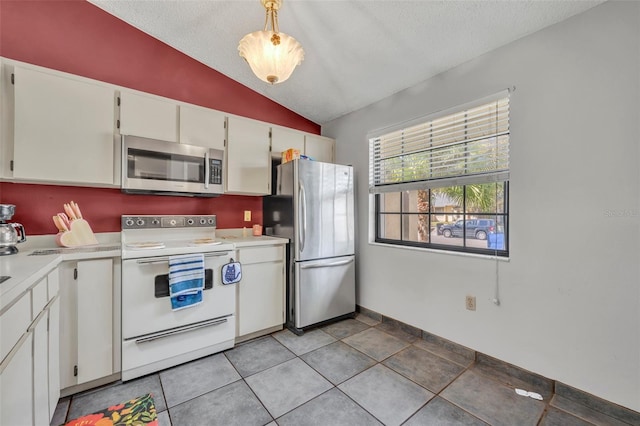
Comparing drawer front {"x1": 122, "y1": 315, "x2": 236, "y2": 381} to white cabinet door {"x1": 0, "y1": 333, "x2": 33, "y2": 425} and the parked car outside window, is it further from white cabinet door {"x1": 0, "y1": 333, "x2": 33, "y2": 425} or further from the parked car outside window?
the parked car outside window

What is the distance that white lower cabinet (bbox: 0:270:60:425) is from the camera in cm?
91

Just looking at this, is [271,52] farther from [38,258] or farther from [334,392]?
[334,392]

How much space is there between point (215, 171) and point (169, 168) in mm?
378

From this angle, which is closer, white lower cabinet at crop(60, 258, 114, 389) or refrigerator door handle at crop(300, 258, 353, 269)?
white lower cabinet at crop(60, 258, 114, 389)

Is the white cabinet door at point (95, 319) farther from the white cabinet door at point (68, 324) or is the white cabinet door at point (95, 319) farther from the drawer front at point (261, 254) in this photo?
the drawer front at point (261, 254)

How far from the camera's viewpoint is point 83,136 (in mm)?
1946

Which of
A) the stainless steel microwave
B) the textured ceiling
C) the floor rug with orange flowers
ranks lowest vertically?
the floor rug with orange flowers

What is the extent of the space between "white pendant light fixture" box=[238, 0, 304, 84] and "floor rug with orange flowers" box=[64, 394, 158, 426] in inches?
80.2

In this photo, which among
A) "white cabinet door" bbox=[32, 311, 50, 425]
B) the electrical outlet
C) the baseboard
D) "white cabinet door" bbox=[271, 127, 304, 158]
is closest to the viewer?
"white cabinet door" bbox=[32, 311, 50, 425]

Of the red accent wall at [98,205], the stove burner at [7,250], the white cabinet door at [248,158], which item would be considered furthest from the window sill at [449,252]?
the stove burner at [7,250]

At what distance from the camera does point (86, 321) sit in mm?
1737

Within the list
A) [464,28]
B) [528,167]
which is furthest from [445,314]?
[464,28]

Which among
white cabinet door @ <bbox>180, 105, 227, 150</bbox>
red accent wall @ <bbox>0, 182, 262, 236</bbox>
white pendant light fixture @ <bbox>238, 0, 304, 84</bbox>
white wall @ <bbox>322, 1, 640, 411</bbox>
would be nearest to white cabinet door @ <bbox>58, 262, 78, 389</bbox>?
red accent wall @ <bbox>0, 182, 262, 236</bbox>

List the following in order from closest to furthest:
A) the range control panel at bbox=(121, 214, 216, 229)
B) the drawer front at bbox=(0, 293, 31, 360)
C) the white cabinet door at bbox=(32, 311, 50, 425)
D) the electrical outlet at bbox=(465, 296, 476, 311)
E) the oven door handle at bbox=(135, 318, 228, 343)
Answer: the drawer front at bbox=(0, 293, 31, 360) < the white cabinet door at bbox=(32, 311, 50, 425) < the oven door handle at bbox=(135, 318, 228, 343) < the electrical outlet at bbox=(465, 296, 476, 311) < the range control panel at bbox=(121, 214, 216, 229)
